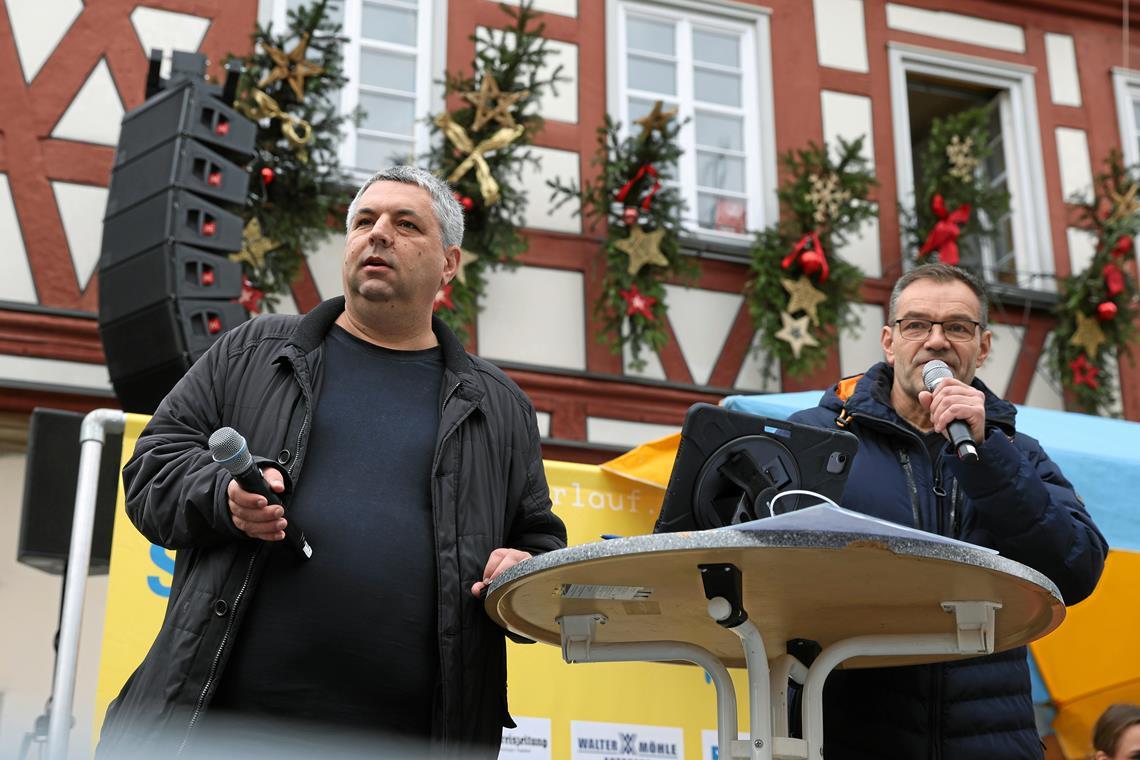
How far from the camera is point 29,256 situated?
7465 millimetres

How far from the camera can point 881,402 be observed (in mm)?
3059

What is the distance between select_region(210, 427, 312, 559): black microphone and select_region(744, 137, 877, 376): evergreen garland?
244 inches

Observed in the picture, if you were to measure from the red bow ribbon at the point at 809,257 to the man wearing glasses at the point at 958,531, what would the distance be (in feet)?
18.1

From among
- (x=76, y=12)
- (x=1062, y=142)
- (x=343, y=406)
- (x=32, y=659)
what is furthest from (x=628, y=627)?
(x=1062, y=142)

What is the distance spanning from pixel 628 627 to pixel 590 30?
7.21m

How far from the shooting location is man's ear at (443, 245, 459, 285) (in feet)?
10.0

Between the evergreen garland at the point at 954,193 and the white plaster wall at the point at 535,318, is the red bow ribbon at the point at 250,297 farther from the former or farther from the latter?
the evergreen garland at the point at 954,193

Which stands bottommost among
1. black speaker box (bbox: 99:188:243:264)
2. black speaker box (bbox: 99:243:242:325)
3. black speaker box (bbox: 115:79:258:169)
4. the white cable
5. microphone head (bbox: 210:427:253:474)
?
the white cable

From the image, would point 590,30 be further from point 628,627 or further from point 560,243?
point 628,627

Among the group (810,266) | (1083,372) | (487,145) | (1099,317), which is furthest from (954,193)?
(487,145)

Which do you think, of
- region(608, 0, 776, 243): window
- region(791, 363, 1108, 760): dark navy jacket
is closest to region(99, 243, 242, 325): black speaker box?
region(608, 0, 776, 243): window

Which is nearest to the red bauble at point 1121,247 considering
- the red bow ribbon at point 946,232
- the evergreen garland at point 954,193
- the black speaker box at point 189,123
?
the evergreen garland at point 954,193

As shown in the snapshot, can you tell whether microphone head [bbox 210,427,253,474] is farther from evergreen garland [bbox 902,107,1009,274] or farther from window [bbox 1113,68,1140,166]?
window [bbox 1113,68,1140,166]

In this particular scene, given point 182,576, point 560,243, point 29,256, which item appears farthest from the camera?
point 560,243
